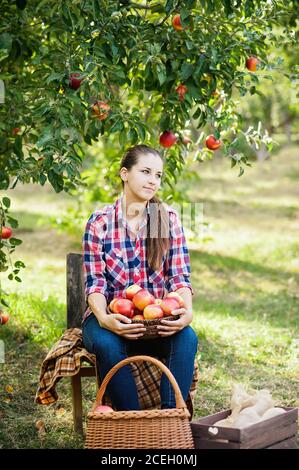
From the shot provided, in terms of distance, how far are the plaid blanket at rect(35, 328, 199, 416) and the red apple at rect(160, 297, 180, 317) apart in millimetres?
392

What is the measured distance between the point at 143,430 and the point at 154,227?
110cm

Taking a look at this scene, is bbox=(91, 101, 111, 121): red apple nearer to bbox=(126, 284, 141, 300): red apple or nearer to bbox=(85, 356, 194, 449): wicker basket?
bbox=(126, 284, 141, 300): red apple

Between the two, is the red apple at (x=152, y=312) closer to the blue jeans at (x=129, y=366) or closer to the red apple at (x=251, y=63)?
the blue jeans at (x=129, y=366)

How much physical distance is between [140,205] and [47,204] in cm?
1034

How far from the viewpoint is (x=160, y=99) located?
188 inches

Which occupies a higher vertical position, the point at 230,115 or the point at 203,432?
the point at 230,115

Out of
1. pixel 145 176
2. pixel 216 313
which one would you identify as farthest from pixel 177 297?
pixel 216 313

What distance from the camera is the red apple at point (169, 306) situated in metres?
3.65

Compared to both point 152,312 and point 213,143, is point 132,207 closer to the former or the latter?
point 152,312

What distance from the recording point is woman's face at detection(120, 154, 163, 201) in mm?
3904

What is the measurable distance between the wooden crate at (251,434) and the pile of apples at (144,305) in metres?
0.49
